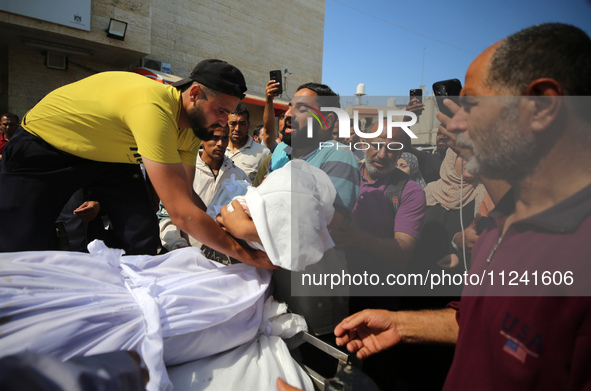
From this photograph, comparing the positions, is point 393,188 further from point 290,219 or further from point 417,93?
point 290,219

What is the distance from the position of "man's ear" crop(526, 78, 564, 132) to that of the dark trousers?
2.20 metres

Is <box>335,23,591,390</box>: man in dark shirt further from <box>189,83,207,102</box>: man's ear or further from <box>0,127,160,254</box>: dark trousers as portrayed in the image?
<box>0,127,160,254</box>: dark trousers

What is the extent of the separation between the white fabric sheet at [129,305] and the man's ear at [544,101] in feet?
3.72

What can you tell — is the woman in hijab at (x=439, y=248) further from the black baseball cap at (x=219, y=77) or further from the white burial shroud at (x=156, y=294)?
the black baseball cap at (x=219, y=77)

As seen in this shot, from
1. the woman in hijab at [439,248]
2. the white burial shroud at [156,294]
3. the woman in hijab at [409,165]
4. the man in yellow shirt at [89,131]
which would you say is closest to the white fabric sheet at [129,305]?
the white burial shroud at [156,294]

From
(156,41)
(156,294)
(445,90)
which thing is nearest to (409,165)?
(445,90)

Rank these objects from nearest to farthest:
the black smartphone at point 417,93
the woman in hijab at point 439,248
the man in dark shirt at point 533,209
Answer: the man in dark shirt at point 533,209
the woman in hijab at point 439,248
the black smartphone at point 417,93

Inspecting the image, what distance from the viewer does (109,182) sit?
2.29 metres

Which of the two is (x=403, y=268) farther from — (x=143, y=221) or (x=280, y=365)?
(x=143, y=221)

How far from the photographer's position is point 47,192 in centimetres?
204

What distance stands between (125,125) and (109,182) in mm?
503

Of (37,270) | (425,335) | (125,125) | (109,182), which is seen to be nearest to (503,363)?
(425,335)

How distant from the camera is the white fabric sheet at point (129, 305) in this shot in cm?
105

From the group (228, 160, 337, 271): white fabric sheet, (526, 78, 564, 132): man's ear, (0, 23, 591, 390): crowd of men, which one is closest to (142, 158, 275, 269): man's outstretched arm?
(0, 23, 591, 390): crowd of men
